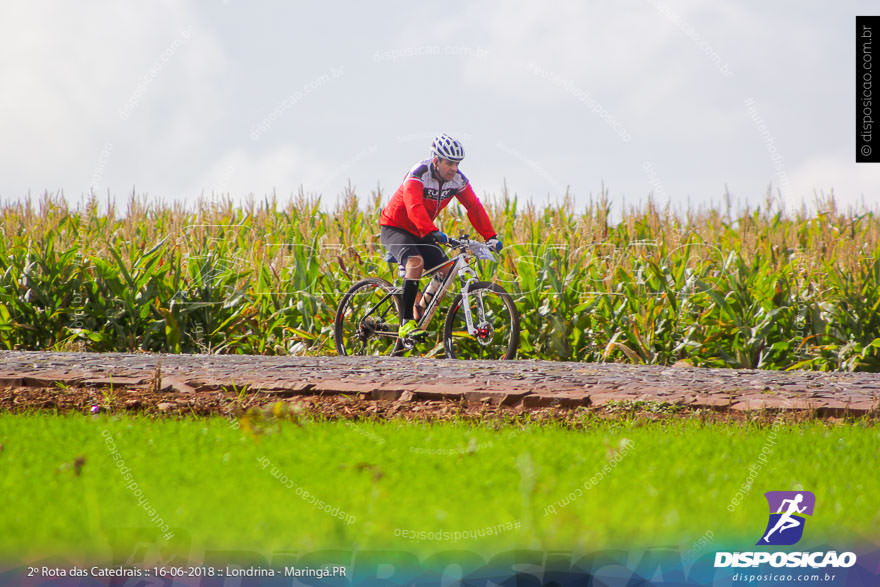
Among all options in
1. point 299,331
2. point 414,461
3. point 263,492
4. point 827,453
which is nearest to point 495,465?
point 414,461

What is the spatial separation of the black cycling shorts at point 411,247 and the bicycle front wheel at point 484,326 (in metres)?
0.49

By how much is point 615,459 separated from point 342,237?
8.08m

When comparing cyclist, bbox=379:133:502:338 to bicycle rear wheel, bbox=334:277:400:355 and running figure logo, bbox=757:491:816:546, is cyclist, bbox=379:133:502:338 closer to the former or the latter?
bicycle rear wheel, bbox=334:277:400:355

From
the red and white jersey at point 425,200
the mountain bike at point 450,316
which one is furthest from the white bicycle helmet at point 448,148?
the mountain bike at point 450,316

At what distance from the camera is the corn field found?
949 centimetres

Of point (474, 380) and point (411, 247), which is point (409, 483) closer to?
point (474, 380)

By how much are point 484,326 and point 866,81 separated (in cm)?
482

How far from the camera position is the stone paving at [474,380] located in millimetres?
6512

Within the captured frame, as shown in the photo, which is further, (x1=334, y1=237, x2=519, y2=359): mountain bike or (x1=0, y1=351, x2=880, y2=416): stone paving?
(x1=334, y1=237, x2=519, y2=359): mountain bike

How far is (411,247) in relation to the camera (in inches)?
344

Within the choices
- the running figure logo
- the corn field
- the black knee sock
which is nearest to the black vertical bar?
the corn field

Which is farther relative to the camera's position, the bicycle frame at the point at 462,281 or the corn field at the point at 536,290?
the corn field at the point at 536,290

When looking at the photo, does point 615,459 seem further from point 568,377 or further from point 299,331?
point 299,331

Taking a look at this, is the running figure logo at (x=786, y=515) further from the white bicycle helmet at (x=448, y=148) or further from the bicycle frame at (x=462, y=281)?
the white bicycle helmet at (x=448, y=148)
